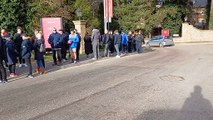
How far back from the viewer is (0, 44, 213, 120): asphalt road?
7241 millimetres

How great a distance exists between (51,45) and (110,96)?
7310 mm

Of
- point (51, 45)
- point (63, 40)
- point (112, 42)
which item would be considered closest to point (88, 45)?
point (112, 42)

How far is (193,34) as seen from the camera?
43.9 metres

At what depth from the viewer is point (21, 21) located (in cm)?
2888

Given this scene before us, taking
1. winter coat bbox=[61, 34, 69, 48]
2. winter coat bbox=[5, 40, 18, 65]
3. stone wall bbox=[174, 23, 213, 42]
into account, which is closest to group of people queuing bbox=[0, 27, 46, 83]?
winter coat bbox=[5, 40, 18, 65]

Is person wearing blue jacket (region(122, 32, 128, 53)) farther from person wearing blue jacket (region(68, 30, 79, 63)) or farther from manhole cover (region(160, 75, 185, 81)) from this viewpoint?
manhole cover (region(160, 75, 185, 81))

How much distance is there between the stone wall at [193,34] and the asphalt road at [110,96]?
31581 mm

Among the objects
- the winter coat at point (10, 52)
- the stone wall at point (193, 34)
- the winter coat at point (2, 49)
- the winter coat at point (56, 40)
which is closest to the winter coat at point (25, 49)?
the winter coat at point (10, 52)

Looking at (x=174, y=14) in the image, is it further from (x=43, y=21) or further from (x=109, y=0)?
(x=43, y=21)

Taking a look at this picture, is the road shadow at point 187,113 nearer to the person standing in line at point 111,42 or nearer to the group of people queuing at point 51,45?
the group of people queuing at point 51,45

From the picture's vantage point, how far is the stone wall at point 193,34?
1700 inches

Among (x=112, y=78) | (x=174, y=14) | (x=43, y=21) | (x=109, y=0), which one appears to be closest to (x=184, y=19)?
(x=174, y=14)

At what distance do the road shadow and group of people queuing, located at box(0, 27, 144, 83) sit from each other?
605cm

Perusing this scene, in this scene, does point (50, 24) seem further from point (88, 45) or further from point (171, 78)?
point (171, 78)
